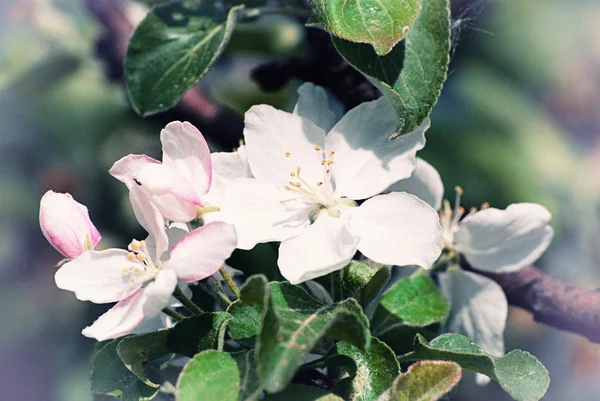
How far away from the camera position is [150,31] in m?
0.98

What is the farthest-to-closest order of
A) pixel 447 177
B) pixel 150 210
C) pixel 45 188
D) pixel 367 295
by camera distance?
pixel 45 188 → pixel 447 177 → pixel 367 295 → pixel 150 210

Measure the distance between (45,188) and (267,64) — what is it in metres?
0.99

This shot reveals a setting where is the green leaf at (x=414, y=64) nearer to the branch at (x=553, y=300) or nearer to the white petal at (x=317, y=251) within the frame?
the white petal at (x=317, y=251)

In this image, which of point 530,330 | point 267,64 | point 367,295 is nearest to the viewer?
point 367,295

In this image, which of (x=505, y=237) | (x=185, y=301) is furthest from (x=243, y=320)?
(x=505, y=237)

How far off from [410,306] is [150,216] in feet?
1.11

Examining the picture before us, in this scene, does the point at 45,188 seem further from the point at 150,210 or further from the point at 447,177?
the point at 150,210

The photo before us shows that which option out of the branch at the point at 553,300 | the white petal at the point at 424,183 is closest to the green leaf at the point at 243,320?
the white petal at the point at 424,183

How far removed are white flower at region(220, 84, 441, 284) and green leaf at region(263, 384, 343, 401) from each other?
0.38 feet

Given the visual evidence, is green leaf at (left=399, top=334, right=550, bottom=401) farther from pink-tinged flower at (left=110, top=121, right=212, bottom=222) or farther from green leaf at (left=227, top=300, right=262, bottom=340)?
pink-tinged flower at (left=110, top=121, right=212, bottom=222)

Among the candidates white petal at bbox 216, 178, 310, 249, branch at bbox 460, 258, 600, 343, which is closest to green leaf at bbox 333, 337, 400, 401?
white petal at bbox 216, 178, 310, 249

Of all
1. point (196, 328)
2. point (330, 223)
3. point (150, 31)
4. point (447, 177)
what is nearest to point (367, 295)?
point (330, 223)

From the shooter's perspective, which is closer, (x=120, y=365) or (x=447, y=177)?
(x=120, y=365)

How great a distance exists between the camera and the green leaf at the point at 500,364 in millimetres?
698
